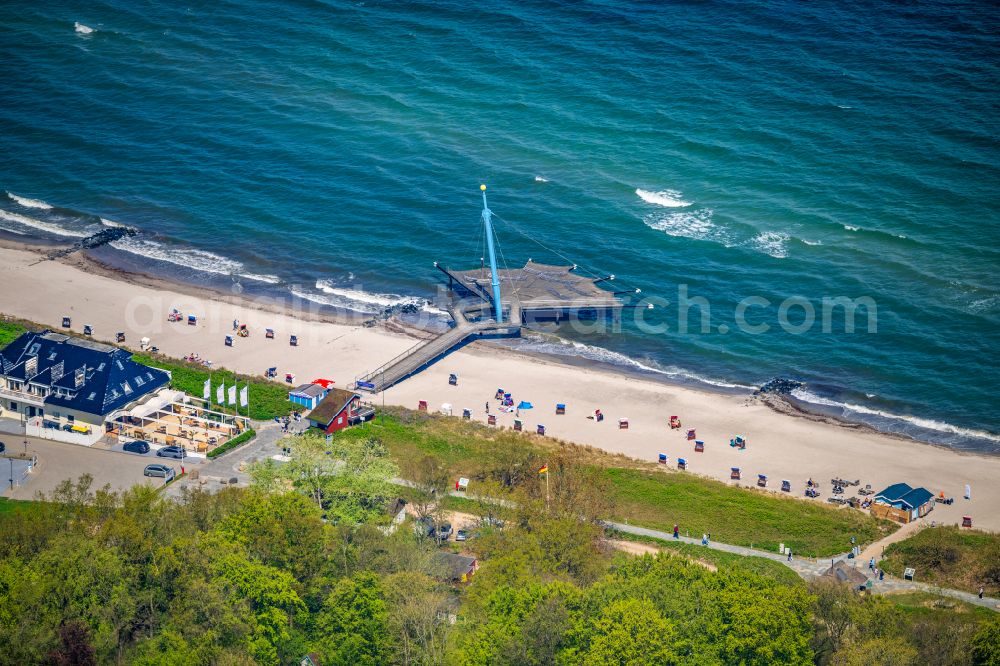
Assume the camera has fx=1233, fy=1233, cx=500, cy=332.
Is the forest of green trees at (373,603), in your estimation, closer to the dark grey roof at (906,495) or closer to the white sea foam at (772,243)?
the dark grey roof at (906,495)

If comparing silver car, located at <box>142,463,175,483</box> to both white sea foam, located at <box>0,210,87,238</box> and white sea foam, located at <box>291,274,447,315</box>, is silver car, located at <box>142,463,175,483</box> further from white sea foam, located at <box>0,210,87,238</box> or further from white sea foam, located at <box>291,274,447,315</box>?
white sea foam, located at <box>0,210,87,238</box>

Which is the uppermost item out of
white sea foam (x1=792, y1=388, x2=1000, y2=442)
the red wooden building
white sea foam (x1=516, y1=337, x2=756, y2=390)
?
white sea foam (x1=516, y1=337, x2=756, y2=390)

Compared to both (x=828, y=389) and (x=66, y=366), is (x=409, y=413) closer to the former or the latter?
(x=66, y=366)

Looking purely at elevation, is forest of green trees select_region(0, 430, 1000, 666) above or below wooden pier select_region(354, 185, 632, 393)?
below

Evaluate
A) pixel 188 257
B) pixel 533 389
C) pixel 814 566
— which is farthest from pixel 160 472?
pixel 814 566

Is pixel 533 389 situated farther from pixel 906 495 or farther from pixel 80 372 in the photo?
pixel 80 372

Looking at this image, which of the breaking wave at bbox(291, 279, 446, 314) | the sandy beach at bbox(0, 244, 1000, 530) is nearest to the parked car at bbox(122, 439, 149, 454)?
the sandy beach at bbox(0, 244, 1000, 530)

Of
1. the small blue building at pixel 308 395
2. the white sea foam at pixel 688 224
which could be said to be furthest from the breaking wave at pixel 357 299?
the white sea foam at pixel 688 224

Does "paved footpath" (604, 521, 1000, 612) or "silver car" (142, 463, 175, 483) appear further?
"silver car" (142, 463, 175, 483)
